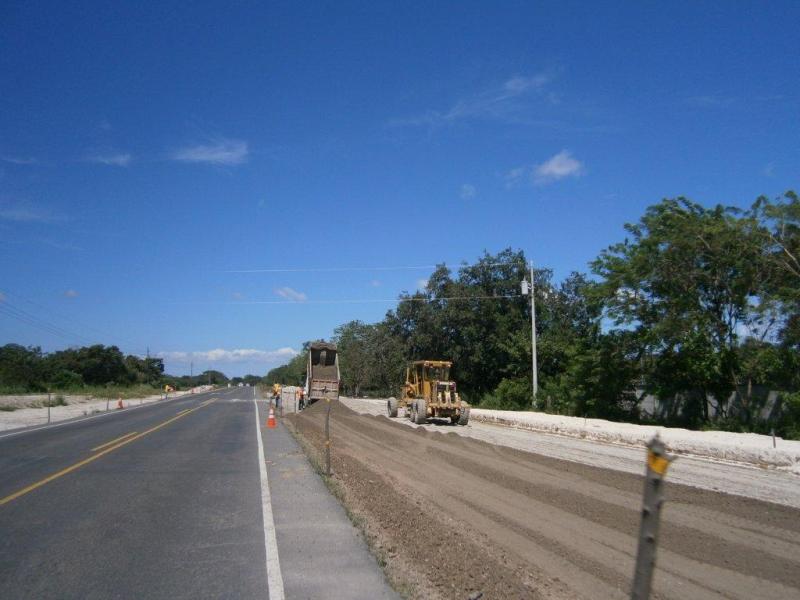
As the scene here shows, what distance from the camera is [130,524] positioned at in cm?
867

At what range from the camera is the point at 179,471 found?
44.5ft

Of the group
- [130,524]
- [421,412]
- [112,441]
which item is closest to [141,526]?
[130,524]

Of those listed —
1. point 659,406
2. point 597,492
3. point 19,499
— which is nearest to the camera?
point 19,499

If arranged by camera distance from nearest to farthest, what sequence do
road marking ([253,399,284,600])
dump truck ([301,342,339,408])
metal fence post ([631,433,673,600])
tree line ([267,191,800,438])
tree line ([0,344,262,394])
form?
metal fence post ([631,433,673,600]) < road marking ([253,399,284,600]) < tree line ([267,191,800,438]) < dump truck ([301,342,339,408]) < tree line ([0,344,262,394])

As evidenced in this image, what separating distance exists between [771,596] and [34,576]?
734cm

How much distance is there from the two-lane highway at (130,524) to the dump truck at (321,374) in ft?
84.6

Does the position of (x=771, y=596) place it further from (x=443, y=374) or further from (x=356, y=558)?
(x=443, y=374)

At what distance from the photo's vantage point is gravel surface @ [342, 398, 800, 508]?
12.1m

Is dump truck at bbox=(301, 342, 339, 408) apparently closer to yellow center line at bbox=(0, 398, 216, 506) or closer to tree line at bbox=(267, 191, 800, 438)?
tree line at bbox=(267, 191, 800, 438)

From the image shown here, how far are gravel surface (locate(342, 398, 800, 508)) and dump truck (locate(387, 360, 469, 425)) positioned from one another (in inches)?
182

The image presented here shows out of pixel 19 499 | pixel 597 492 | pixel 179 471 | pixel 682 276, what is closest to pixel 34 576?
pixel 19 499

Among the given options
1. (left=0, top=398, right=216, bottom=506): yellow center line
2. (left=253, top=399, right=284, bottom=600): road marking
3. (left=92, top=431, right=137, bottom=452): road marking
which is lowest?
(left=92, top=431, right=137, bottom=452): road marking

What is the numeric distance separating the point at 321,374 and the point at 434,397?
15.7 meters

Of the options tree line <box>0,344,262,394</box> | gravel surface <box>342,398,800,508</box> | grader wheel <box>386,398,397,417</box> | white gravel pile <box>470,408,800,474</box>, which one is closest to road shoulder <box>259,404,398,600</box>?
white gravel pile <box>470,408,800,474</box>
